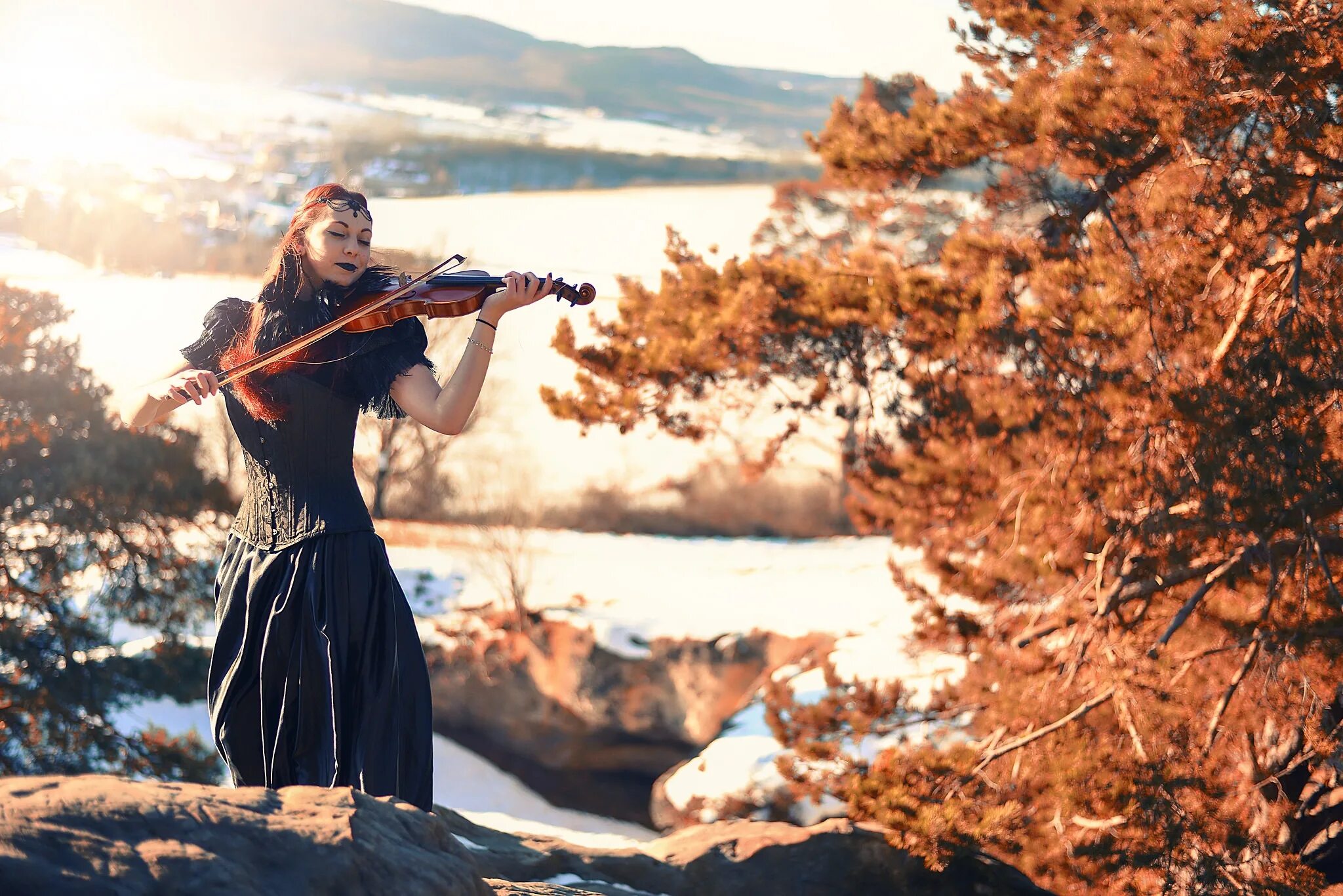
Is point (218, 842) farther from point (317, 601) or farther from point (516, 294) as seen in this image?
point (516, 294)

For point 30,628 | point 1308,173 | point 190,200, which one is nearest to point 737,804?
point 30,628

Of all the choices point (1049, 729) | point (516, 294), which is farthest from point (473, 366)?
point (1049, 729)

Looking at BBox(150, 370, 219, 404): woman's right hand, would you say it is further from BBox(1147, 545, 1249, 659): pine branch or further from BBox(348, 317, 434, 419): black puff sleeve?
BBox(1147, 545, 1249, 659): pine branch

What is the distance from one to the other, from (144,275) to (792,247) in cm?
738

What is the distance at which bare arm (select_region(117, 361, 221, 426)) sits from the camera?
217cm

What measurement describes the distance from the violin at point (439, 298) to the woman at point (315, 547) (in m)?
0.08

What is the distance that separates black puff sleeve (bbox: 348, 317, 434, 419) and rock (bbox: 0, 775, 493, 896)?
0.78m

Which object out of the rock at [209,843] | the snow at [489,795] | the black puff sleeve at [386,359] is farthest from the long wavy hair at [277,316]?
the snow at [489,795]

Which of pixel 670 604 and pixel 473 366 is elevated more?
pixel 473 366

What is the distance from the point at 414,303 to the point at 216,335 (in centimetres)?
48

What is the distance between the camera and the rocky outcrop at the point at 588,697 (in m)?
14.5

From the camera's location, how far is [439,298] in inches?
89.7

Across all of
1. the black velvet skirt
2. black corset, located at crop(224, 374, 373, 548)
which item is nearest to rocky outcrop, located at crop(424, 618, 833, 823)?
the black velvet skirt

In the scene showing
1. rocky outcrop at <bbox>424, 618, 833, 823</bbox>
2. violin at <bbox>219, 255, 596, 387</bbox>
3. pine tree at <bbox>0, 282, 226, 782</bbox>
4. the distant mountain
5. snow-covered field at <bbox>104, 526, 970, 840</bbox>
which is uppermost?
the distant mountain
